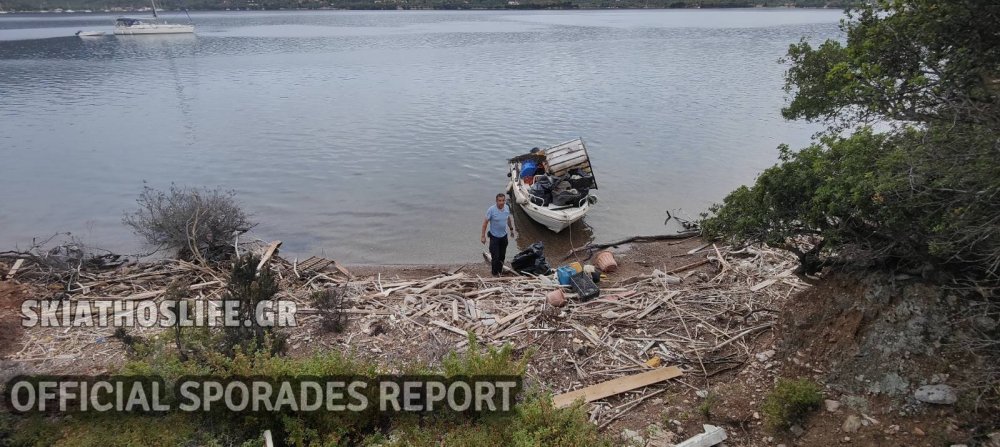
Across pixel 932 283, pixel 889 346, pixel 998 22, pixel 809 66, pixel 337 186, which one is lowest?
pixel 337 186

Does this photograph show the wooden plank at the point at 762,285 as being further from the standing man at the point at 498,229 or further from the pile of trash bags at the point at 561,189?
the pile of trash bags at the point at 561,189

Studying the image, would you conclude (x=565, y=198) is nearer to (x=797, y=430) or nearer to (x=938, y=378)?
(x=797, y=430)

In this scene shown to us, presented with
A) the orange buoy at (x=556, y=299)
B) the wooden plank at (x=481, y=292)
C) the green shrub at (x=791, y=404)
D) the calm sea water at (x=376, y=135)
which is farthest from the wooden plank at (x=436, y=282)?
the green shrub at (x=791, y=404)

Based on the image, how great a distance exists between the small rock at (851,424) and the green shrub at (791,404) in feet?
1.07

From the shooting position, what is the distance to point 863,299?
6.02m

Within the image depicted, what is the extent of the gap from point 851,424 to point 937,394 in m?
0.84

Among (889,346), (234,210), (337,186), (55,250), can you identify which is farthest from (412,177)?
(889,346)

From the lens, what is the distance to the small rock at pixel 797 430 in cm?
540

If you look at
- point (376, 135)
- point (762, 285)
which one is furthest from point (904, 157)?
point (376, 135)

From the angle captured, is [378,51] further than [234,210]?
Yes

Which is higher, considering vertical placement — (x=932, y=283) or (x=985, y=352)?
(x=932, y=283)

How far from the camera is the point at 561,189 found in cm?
1568

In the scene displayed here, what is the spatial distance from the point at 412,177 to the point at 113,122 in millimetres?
20315

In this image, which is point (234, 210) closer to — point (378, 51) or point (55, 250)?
point (55, 250)
